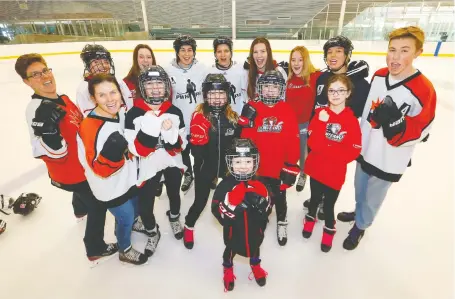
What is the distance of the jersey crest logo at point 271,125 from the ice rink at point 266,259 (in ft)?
2.86

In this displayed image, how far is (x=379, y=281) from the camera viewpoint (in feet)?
5.74

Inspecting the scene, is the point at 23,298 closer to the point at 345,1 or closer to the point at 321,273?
the point at 321,273

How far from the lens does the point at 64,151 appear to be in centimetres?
150

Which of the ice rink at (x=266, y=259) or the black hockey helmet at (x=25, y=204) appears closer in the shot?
the ice rink at (x=266, y=259)

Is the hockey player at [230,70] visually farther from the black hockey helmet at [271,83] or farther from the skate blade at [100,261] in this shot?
the skate blade at [100,261]

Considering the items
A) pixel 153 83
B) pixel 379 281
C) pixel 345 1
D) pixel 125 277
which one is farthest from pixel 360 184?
pixel 345 1

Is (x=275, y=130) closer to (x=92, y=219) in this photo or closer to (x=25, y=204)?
(x=92, y=219)

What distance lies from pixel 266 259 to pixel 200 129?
1028 mm

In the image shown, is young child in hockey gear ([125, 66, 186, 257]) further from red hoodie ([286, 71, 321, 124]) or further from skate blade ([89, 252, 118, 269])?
red hoodie ([286, 71, 321, 124])

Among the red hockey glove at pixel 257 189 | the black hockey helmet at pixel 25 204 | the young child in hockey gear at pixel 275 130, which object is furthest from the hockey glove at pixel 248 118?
the black hockey helmet at pixel 25 204

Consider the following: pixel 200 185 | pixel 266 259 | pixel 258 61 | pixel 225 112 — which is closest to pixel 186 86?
pixel 258 61

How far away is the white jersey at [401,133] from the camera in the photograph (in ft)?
4.73

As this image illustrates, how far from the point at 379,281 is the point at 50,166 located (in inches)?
85.0

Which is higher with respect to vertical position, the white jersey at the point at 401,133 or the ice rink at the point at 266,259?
the white jersey at the point at 401,133
